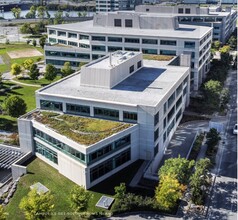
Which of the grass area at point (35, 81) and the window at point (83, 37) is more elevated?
the window at point (83, 37)

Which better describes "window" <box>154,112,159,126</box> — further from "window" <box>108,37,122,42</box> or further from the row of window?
"window" <box>108,37,122,42</box>

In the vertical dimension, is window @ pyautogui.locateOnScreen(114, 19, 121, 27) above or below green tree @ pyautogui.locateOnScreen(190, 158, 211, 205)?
above

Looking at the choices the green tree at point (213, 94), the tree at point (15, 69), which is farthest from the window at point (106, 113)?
the tree at point (15, 69)

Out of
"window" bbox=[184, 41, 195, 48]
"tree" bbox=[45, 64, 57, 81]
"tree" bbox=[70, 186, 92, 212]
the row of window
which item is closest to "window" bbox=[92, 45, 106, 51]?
"tree" bbox=[45, 64, 57, 81]

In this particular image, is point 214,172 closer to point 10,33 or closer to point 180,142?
point 180,142

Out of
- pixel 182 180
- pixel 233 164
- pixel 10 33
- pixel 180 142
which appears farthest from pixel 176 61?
pixel 10 33

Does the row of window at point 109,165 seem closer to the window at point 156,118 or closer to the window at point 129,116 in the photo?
the window at point 129,116

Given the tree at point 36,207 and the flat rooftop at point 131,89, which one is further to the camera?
the flat rooftop at point 131,89
